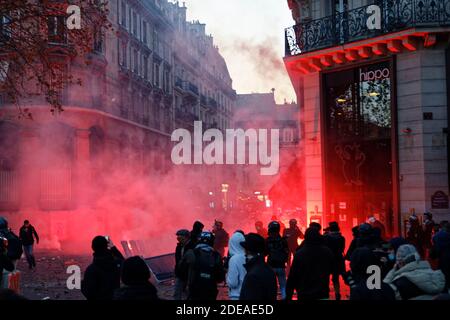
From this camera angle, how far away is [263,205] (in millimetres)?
41188

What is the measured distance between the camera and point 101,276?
19.5 ft

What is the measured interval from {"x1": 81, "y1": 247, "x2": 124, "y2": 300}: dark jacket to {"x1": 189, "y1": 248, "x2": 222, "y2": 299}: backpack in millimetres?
893

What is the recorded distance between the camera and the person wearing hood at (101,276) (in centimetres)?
584

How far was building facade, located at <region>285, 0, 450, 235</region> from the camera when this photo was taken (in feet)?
47.8

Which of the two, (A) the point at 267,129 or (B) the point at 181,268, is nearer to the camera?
(B) the point at 181,268

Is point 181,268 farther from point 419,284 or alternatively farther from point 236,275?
point 419,284

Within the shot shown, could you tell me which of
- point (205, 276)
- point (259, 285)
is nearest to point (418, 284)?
point (259, 285)

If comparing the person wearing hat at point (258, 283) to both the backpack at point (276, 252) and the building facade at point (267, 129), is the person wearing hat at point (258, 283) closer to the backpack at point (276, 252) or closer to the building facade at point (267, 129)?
the backpack at point (276, 252)

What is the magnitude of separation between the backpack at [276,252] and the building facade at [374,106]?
6.90 metres

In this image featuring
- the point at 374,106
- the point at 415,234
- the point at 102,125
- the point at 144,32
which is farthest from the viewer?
the point at 144,32

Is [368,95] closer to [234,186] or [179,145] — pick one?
[179,145]

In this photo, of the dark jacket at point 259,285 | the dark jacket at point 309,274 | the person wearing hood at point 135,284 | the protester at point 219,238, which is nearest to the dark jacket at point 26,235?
the protester at point 219,238

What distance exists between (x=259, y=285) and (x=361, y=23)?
12.5 m

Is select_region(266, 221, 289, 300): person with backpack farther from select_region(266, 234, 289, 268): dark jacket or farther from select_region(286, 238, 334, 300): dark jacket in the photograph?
select_region(286, 238, 334, 300): dark jacket
